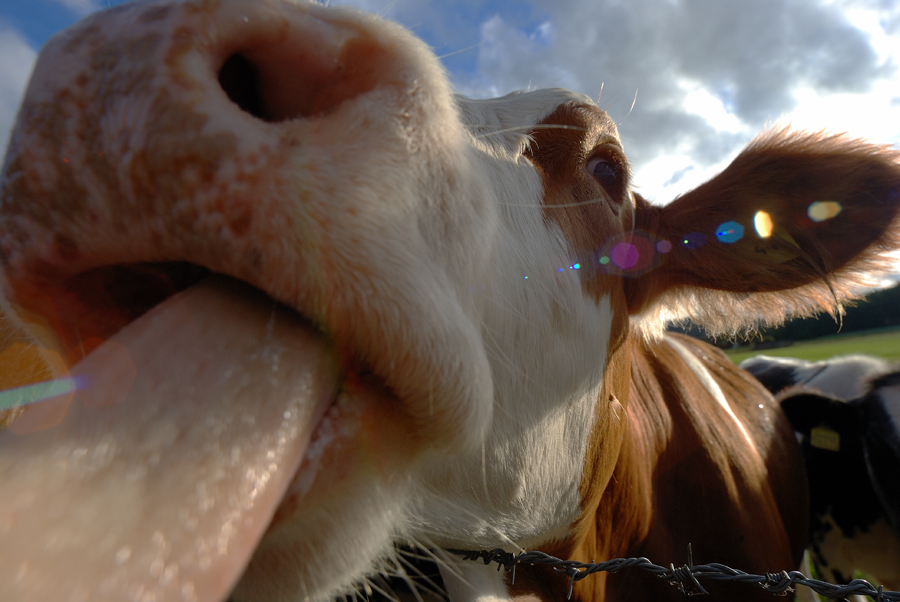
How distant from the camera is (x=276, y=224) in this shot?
706mm

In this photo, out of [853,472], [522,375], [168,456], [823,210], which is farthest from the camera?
[853,472]

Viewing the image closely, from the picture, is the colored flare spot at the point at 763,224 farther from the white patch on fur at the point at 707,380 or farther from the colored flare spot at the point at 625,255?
the white patch on fur at the point at 707,380

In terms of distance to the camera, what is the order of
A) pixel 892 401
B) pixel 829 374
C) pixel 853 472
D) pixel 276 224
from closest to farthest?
pixel 276 224, pixel 892 401, pixel 853 472, pixel 829 374

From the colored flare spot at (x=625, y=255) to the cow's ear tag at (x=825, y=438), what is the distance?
3.57 meters

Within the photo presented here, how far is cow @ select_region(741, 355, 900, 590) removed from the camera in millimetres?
3850

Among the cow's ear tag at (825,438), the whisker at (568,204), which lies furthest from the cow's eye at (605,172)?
the cow's ear tag at (825,438)

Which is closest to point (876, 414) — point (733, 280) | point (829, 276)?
point (829, 276)

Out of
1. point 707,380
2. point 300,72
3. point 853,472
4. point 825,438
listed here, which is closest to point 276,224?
point 300,72

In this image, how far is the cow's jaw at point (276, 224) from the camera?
27.0 inches

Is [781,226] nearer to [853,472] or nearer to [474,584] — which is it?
[474,584]

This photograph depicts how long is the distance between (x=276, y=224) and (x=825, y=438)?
16.9 feet

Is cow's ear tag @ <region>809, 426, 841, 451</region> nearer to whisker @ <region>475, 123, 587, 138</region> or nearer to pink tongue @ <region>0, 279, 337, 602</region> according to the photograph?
whisker @ <region>475, 123, 587, 138</region>

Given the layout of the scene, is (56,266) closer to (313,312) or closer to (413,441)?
(313,312)

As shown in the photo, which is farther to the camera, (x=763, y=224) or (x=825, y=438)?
(x=825, y=438)
